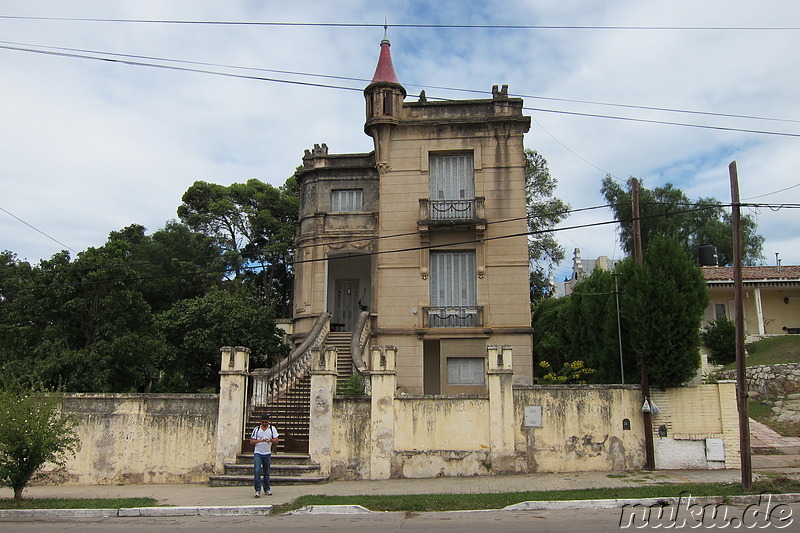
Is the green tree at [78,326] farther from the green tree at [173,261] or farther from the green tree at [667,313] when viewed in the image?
the green tree at [667,313]

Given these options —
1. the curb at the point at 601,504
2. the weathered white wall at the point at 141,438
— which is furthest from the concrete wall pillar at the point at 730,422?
the weathered white wall at the point at 141,438

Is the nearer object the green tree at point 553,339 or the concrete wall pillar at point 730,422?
the concrete wall pillar at point 730,422

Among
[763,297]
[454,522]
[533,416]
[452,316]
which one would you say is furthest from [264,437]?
[763,297]

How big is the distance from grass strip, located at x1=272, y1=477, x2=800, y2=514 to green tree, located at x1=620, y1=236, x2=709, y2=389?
3288 mm

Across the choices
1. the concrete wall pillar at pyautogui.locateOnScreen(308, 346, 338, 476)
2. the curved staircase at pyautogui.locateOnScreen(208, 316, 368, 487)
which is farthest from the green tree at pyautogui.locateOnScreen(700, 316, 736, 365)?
the concrete wall pillar at pyautogui.locateOnScreen(308, 346, 338, 476)

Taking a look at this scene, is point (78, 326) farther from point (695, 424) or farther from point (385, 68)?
point (695, 424)

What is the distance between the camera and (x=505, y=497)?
11812 millimetres

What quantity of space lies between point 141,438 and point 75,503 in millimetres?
2925

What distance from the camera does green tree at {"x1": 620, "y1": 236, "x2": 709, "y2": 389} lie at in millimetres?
15312

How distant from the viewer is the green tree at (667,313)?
15312 millimetres

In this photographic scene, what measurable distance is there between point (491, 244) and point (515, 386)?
7.33 m

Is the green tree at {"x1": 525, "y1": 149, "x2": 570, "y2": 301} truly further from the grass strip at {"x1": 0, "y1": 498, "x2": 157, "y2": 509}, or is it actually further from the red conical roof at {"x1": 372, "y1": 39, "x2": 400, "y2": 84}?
the grass strip at {"x1": 0, "y1": 498, "x2": 157, "y2": 509}

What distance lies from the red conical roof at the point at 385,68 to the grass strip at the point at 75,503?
51.7ft

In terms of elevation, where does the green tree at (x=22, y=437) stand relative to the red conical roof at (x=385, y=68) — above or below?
below
